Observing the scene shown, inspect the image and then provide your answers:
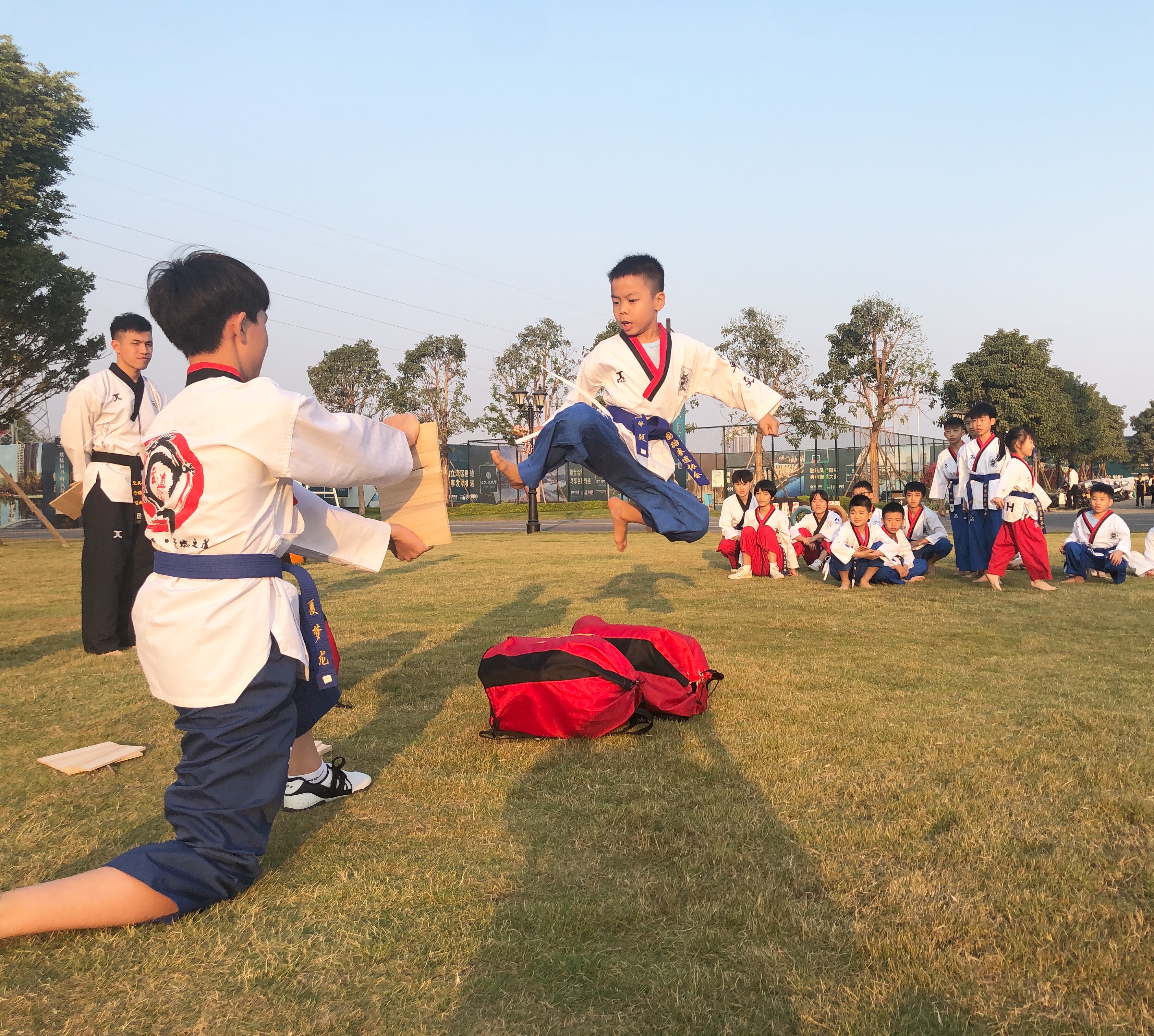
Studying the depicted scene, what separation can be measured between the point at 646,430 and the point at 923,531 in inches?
285

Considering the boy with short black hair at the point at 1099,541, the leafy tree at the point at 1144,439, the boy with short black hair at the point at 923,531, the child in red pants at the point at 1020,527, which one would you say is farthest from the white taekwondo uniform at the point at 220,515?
the leafy tree at the point at 1144,439

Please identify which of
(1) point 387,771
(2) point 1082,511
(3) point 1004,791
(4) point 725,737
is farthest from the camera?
(2) point 1082,511

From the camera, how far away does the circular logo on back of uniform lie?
236 cm

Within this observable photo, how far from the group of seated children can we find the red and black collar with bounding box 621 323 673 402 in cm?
520

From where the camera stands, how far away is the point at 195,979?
2008 mm

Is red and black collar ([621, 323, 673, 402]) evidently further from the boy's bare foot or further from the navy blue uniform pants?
the boy's bare foot

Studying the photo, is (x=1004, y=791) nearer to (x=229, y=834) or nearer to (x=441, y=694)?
(x=229, y=834)

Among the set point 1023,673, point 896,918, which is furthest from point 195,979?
point 1023,673

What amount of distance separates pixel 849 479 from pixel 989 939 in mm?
37420

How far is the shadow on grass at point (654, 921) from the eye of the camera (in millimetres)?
1818

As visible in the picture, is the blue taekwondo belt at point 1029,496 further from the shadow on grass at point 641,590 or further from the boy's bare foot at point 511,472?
the boy's bare foot at point 511,472

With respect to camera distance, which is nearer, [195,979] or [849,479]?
[195,979]

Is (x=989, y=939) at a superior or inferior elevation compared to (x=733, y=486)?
inferior

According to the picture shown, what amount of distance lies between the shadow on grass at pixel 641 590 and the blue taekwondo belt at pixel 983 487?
3.40m
